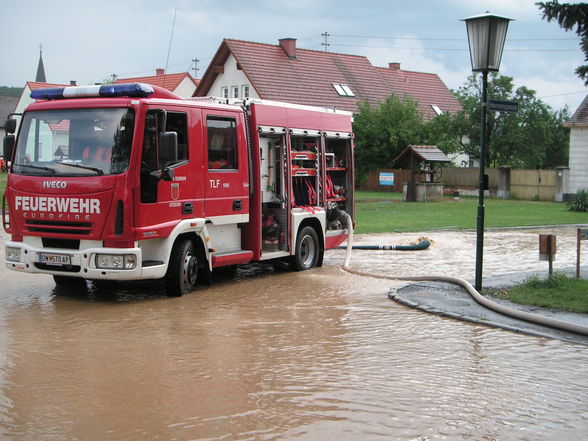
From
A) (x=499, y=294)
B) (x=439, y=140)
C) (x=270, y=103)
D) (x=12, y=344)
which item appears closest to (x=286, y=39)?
(x=439, y=140)

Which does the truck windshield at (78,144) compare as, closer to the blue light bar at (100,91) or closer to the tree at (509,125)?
the blue light bar at (100,91)

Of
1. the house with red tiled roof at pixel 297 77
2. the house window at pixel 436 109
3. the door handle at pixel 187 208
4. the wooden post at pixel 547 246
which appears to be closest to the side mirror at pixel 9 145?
the door handle at pixel 187 208

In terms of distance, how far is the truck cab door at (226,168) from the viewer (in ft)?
38.6

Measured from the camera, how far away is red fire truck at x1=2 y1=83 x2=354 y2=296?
10164 mm

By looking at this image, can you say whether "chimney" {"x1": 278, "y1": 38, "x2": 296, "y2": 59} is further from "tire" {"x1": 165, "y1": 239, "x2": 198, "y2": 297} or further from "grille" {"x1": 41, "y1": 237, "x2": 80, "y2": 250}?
"grille" {"x1": 41, "y1": 237, "x2": 80, "y2": 250}

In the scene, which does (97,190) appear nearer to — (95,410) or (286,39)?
(95,410)

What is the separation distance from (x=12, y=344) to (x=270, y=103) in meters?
6.77

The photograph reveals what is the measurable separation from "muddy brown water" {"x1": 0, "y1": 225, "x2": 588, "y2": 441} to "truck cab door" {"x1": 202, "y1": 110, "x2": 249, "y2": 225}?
4.33 feet

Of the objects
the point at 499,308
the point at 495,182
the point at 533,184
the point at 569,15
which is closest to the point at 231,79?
the point at 495,182

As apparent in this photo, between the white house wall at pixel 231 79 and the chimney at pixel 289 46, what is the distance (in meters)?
3.94

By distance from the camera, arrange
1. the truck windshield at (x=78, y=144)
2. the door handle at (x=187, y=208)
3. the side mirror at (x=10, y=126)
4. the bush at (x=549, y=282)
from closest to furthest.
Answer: the truck windshield at (x=78, y=144), the side mirror at (x=10, y=126), the door handle at (x=187, y=208), the bush at (x=549, y=282)

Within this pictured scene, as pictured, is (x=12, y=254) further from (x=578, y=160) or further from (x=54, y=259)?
(x=578, y=160)

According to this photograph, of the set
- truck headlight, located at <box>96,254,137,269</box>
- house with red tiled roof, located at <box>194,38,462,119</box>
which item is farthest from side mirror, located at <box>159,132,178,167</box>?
house with red tiled roof, located at <box>194,38,462,119</box>

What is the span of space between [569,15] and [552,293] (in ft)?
13.5
